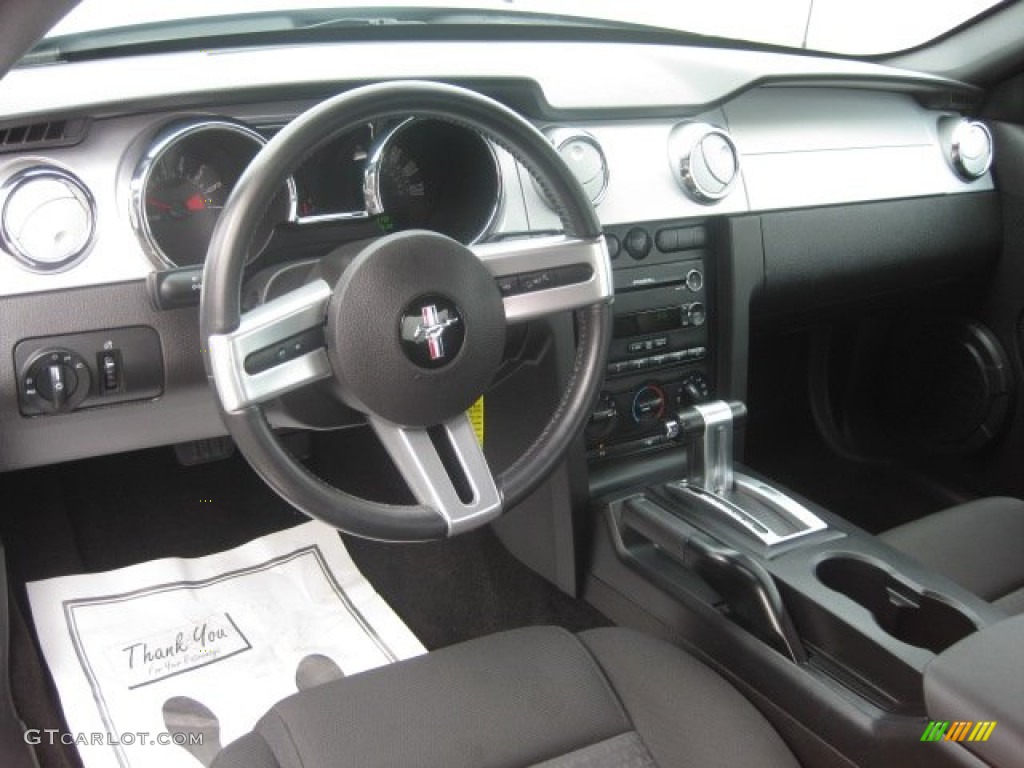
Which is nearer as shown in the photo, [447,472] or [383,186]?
[447,472]

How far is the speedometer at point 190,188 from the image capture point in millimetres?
1084

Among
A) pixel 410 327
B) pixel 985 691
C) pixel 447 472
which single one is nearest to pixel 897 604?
pixel 985 691

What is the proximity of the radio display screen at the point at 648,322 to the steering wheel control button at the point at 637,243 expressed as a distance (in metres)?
0.08

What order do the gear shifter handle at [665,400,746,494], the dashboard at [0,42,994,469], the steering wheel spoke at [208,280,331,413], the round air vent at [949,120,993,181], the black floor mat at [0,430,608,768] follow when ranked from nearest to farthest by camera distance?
the steering wheel spoke at [208,280,331,413]
the dashboard at [0,42,994,469]
the gear shifter handle at [665,400,746,494]
the black floor mat at [0,430,608,768]
the round air vent at [949,120,993,181]

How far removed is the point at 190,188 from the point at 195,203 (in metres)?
0.02

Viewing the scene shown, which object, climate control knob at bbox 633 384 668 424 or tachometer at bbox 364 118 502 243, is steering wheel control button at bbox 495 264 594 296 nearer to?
tachometer at bbox 364 118 502 243

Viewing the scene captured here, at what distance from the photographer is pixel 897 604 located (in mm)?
1161

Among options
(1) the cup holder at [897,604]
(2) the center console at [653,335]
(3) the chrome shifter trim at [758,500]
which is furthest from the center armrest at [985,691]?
(2) the center console at [653,335]

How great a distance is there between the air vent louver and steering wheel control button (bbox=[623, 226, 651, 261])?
0.71m

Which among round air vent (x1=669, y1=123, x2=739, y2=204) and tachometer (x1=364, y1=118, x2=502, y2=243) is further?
round air vent (x1=669, y1=123, x2=739, y2=204)

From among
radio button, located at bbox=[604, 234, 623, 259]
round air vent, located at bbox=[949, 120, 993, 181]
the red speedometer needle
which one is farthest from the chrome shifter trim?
round air vent, located at bbox=[949, 120, 993, 181]

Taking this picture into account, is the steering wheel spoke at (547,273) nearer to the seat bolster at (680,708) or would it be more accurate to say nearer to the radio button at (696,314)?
the seat bolster at (680,708)

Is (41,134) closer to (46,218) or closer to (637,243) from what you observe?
(46,218)

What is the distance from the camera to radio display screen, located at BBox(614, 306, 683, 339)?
1.46 metres
